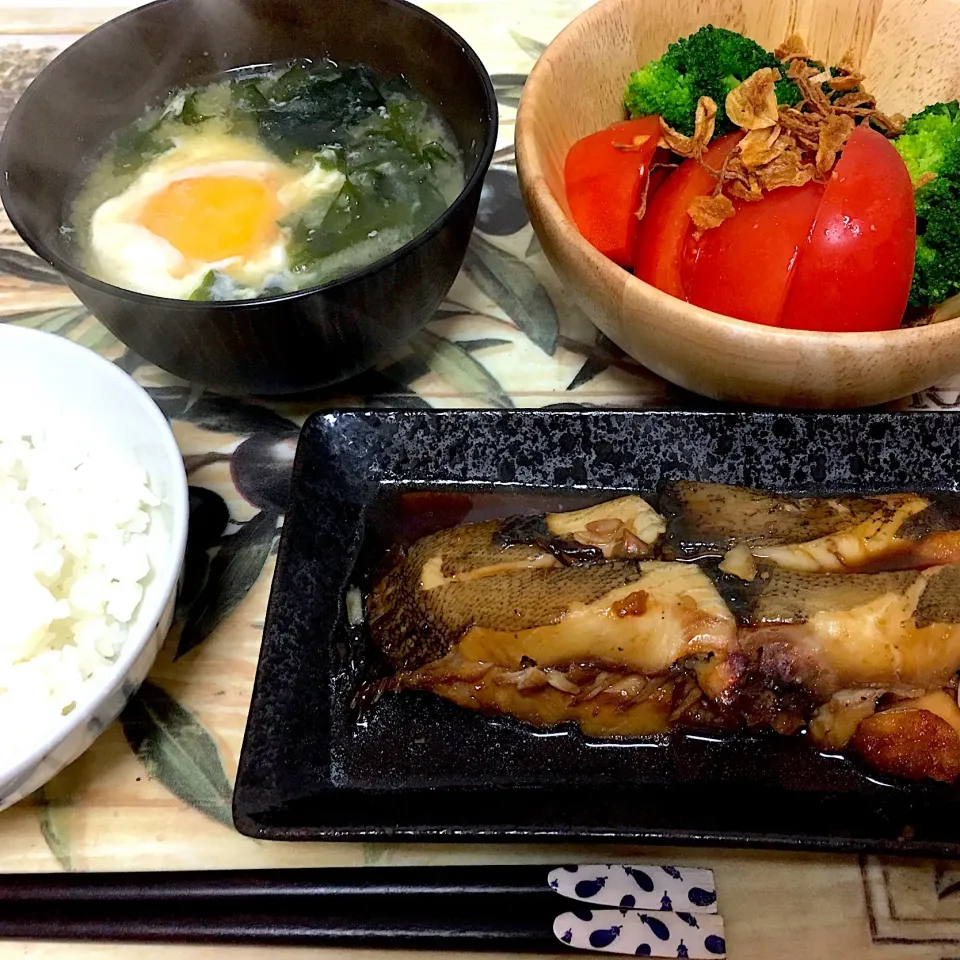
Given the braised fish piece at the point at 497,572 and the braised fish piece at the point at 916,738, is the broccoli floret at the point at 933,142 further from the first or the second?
the braised fish piece at the point at 916,738

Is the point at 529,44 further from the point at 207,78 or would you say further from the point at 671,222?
the point at 671,222

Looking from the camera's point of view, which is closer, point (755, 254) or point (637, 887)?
point (637, 887)

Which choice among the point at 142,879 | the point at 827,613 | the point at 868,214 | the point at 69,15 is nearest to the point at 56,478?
the point at 142,879

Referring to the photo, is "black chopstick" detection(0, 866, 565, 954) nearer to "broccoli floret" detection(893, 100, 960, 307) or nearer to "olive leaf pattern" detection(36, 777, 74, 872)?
"olive leaf pattern" detection(36, 777, 74, 872)

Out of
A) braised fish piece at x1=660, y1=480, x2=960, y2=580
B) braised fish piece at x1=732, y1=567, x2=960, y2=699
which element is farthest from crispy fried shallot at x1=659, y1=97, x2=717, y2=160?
braised fish piece at x1=732, y1=567, x2=960, y2=699

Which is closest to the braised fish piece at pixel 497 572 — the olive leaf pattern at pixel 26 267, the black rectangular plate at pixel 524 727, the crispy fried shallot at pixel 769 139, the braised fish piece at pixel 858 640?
the black rectangular plate at pixel 524 727

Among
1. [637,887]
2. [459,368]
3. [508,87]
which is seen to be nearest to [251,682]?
[637,887]
